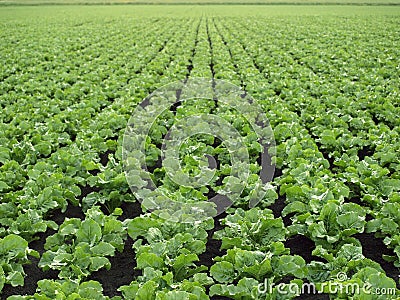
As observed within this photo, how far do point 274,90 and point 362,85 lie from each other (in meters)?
2.25

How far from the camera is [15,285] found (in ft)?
14.6

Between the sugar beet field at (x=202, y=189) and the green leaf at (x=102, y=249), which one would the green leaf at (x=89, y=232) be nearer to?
the sugar beet field at (x=202, y=189)

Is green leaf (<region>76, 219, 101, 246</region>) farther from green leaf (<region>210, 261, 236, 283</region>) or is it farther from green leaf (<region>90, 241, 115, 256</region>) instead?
green leaf (<region>210, 261, 236, 283</region>)

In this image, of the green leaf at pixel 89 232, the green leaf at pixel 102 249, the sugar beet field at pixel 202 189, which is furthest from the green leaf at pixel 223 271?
the green leaf at pixel 89 232

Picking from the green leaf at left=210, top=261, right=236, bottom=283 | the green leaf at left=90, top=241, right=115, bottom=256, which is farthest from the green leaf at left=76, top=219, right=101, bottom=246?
the green leaf at left=210, top=261, right=236, bottom=283

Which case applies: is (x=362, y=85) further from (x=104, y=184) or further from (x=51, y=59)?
(x=51, y=59)

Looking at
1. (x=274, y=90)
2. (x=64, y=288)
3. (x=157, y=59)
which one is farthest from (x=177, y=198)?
(x=157, y=59)

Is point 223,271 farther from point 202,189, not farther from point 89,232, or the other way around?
point 202,189

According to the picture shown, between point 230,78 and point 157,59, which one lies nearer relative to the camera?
point 230,78

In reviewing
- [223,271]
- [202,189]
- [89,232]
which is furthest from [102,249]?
[202,189]

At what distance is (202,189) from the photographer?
623 centimetres

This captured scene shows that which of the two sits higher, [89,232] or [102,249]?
[89,232]

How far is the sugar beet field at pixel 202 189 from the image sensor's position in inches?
174

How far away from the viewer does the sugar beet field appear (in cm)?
441
